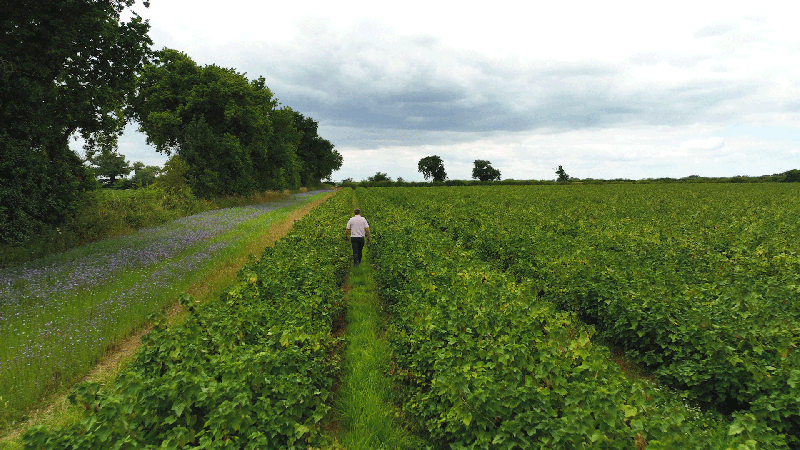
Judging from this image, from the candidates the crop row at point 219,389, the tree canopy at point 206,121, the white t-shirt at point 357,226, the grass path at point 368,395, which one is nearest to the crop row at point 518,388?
the grass path at point 368,395

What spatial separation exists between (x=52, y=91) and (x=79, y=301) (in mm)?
8325

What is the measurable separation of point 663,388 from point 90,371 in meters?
9.90

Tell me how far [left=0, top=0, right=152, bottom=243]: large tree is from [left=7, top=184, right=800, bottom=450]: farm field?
9482 mm

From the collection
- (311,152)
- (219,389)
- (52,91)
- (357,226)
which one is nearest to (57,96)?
(52,91)

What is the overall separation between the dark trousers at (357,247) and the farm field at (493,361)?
9.93 feet

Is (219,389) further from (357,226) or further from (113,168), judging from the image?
(113,168)

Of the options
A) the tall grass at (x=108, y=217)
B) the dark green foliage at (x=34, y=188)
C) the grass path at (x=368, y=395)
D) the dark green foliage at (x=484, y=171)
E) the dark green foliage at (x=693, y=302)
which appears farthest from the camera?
the dark green foliage at (x=484, y=171)

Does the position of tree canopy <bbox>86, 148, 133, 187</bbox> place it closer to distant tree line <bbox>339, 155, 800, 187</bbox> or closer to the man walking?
distant tree line <bbox>339, 155, 800, 187</bbox>

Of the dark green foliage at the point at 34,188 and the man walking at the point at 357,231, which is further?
the man walking at the point at 357,231

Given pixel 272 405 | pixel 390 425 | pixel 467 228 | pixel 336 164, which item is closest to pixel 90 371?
pixel 272 405

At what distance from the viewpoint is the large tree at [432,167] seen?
150 metres

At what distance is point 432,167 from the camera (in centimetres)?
15138

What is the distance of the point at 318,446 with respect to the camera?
13.9ft

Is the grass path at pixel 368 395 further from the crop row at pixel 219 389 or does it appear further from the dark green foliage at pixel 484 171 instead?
the dark green foliage at pixel 484 171
